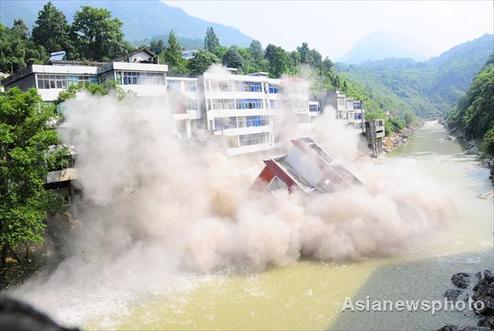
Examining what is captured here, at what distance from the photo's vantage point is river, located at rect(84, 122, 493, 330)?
14.6 m

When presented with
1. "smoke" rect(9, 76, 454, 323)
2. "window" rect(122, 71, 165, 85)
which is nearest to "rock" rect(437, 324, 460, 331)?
"smoke" rect(9, 76, 454, 323)

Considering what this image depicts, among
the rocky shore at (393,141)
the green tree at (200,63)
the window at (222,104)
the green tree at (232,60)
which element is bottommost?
the rocky shore at (393,141)

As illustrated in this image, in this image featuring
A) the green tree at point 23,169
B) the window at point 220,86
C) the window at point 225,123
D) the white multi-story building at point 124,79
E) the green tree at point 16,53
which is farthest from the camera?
the green tree at point 16,53

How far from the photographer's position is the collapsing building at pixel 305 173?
2208 cm

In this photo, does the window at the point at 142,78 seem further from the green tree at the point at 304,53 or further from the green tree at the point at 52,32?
the green tree at the point at 304,53

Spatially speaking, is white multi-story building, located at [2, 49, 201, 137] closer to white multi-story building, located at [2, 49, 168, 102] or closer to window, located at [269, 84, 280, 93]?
white multi-story building, located at [2, 49, 168, 102]

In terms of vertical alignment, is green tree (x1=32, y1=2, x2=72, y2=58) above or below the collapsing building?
above

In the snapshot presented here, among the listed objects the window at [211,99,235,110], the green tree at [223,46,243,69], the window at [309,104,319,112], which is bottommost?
the window at [309,104,319,112]

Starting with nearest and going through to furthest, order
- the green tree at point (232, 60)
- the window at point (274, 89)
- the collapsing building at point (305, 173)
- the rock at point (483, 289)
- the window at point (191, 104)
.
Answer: the rock at point (483, 289), the collapsing building at point (305, 173), the window at point (191, 104), the window at point (274, 89), the green tree at point (232, 60)

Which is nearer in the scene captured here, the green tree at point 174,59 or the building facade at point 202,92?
the building facade at point 202,92

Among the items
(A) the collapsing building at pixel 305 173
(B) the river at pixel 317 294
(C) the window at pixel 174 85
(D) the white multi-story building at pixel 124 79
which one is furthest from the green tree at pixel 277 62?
(B) the river at pixel 317 294

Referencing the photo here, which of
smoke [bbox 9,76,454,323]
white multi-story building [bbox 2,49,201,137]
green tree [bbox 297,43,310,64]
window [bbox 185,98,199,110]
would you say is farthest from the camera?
green tree [bbox 297,43,310,64]

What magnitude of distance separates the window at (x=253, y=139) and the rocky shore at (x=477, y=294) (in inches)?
1080

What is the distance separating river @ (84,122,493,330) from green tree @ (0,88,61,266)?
5.40m
